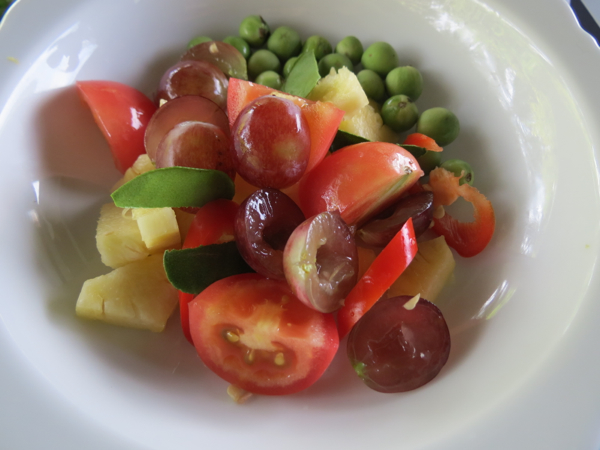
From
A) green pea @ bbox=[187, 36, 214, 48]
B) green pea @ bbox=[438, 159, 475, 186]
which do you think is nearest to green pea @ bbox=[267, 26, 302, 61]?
green pea @ bbox=[187, 36, 214, 48]

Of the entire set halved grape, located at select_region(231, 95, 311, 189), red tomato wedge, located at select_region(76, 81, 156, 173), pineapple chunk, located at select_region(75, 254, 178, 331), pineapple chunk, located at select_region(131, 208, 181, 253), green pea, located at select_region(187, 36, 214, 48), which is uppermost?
halved grape, located at select_region(231, 95, 311, 189)

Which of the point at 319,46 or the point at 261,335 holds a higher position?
the point at 319,46

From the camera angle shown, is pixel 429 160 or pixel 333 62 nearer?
pixel 429 160

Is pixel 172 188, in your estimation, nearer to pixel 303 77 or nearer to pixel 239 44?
pixel 303 77

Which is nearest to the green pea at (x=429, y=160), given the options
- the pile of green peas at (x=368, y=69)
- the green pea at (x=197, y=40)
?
the pile of green peas at (x=368, y=69)

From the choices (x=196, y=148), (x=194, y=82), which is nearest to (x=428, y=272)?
(x=196, y=148)

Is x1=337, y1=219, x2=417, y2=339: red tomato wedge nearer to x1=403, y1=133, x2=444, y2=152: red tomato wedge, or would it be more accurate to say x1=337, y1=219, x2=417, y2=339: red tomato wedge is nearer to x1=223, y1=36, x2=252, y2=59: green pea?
x1=403, y1=133, x2=444, y2=152: red tomato wedge

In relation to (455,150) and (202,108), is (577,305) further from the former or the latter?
(202,108)

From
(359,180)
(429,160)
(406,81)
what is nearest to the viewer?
(359,180)
